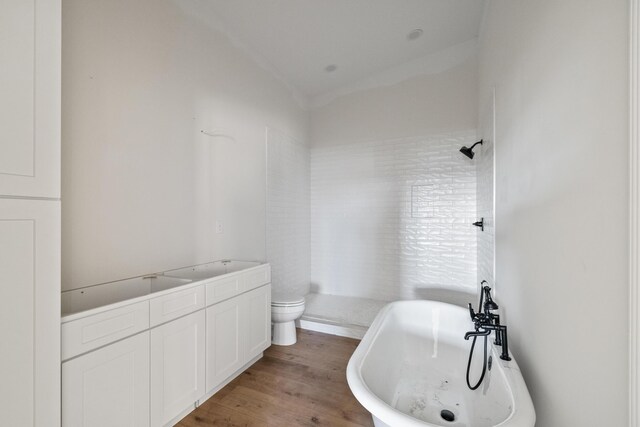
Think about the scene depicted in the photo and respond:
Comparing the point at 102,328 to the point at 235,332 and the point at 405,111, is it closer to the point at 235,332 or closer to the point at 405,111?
the point at 235,332

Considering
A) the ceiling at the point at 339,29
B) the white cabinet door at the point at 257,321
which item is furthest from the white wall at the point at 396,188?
the white cabinet door at the point at 257,321

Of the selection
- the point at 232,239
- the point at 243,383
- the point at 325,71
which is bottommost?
the point at 243,383

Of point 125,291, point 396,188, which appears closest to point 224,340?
point 125,291

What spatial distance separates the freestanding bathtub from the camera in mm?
1067

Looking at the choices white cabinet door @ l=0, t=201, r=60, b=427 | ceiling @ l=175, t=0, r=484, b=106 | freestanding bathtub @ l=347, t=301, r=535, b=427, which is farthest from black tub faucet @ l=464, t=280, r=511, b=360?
ceiling @ l=175, t=0, r=484, b=106

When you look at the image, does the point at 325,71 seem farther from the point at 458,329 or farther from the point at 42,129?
the point at 458,329

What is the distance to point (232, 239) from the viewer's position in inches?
101

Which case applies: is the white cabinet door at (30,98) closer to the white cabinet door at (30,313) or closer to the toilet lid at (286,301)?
the white cabinet door at (30,313)

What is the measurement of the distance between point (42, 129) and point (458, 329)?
2793mm

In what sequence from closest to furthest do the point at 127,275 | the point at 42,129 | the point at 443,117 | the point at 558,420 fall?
the point at 558,420
the point at 42,129
the point at 127,275
the point at 443,117

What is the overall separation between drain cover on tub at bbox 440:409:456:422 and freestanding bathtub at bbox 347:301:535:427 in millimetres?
11

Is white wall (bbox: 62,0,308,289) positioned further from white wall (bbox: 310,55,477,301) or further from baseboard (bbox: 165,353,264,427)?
white wall (bbox: 310,55,477,301)

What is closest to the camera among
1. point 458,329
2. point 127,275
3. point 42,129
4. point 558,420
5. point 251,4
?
point 558,420

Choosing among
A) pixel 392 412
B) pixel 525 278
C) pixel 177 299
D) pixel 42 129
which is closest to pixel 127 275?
pixel 177 299
